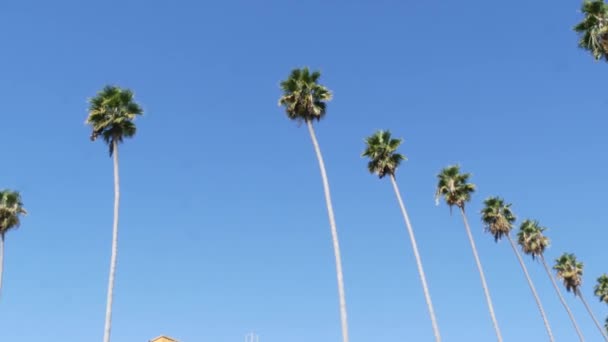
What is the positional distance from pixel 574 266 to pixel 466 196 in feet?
83.3

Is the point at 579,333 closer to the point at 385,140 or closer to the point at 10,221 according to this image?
the point at 385,140

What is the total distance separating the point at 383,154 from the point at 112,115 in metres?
19.9

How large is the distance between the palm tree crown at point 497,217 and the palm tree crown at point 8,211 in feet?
142

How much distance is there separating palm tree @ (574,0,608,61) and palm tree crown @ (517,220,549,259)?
34.8 m

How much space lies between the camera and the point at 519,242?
204ft

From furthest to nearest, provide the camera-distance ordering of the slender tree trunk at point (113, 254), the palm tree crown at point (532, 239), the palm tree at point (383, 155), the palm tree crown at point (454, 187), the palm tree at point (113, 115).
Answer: the palm tree crown at point (532, 239) → the palm tree crown at point (454, 187) → the palm tree at point (383, 155) → the palm tree at point (113, 115) → the slender tree trunk at point (113, 254)

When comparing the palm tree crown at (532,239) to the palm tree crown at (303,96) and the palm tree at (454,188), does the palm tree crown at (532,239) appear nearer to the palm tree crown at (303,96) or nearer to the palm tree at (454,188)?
the palm tree at (454,188)

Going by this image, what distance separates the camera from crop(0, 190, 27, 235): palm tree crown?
4475 cm

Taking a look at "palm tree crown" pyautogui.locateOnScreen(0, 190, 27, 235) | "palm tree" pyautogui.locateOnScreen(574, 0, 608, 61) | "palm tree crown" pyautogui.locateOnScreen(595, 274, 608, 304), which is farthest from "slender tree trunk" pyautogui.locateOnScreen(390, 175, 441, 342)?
"palm tree crown" pyautogui.locateOnScreen(595, 274, 608, 304)

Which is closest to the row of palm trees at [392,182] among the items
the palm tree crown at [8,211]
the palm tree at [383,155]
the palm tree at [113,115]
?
the palm tree at [383,155]

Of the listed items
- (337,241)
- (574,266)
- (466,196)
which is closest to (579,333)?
(574,266)

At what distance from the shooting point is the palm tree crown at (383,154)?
1674 inches

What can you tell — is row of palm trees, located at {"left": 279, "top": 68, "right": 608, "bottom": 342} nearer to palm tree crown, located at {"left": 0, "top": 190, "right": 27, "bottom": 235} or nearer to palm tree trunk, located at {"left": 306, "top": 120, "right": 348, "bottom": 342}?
palm tree trunk, located at {"left": 306, "top": 120, "right": 348, "bottom": 342}

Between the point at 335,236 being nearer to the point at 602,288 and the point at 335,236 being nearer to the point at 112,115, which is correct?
the point at 112,115
